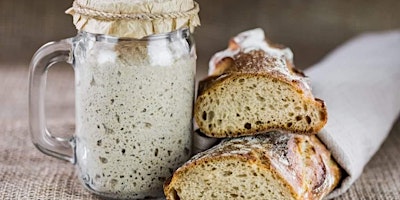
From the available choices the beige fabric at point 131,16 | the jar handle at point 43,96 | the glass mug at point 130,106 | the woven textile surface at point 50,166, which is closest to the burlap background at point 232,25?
the woven textile surface at point 50,166

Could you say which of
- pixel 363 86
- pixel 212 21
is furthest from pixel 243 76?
pixel 212 21

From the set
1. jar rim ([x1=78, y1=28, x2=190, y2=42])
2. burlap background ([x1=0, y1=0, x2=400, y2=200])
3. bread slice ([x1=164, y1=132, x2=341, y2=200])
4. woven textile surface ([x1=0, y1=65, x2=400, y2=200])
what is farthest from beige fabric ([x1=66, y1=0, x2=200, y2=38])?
burlap background ([x1=0, y1=0, x2=400, y2=200])

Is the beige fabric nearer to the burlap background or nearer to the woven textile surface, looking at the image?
the woven textile surface

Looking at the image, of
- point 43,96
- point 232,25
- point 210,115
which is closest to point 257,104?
point 210,115

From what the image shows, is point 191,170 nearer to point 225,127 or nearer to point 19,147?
point 225,127

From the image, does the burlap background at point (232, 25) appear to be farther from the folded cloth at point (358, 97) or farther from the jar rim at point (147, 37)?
the jar rim at point (147, 37)

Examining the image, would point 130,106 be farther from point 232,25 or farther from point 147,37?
point 232,25
